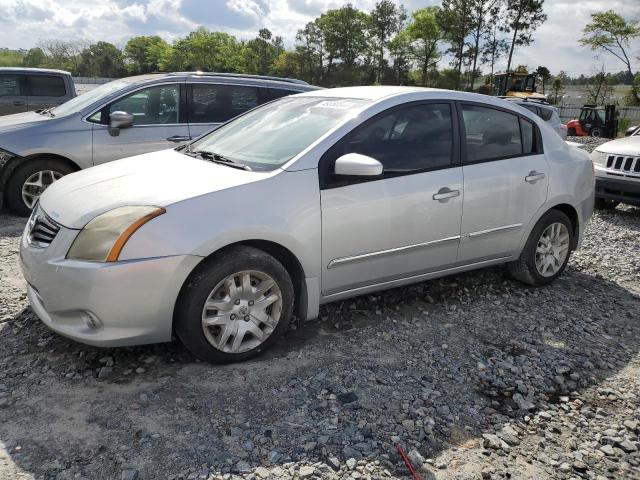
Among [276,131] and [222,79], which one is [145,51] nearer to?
[222,79]

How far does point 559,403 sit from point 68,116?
596cm

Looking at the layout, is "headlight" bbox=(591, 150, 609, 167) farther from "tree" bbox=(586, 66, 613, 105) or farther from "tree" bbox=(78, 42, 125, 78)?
"tree" bbox=(78, 42, 125, 78)

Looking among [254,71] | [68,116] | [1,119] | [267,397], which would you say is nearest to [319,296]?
[267,397]

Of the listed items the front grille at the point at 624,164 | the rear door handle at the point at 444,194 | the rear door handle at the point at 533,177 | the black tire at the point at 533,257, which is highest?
the rear door handle at the point at 533,177

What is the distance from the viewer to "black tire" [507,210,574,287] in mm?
4609

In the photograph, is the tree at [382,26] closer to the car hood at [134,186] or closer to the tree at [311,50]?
the tree at [311,50]

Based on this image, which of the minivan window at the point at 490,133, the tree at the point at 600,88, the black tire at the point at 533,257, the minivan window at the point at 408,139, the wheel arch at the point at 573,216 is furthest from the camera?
the tree at the point at 600,88

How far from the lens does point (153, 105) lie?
6.63m

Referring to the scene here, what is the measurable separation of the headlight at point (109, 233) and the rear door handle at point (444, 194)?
1.91m

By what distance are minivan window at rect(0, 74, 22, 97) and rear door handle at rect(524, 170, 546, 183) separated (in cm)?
1014

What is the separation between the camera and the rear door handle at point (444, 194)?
3846 millimetres

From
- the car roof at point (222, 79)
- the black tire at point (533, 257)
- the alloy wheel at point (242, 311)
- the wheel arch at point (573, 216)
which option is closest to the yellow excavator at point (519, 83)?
the car roof at point (222, 79)

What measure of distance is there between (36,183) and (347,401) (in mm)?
5075

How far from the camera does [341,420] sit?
280cm
